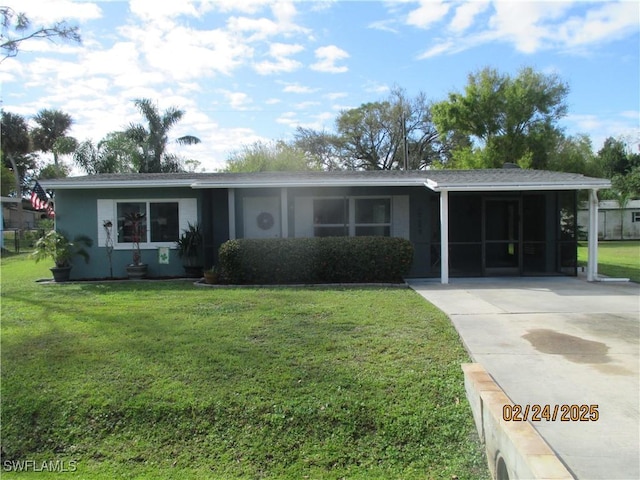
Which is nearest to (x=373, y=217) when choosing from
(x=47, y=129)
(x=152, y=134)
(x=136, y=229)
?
(x=136, y=229)

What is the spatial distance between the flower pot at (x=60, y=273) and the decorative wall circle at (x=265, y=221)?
4974 mm

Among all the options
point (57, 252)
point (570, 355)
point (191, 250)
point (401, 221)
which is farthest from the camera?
point (401, 221)

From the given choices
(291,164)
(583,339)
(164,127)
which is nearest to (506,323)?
(583,339)

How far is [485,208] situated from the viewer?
12.1m

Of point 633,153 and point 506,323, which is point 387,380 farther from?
point 633,153

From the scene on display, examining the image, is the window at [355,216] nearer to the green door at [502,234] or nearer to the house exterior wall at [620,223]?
the green door at [502,234]

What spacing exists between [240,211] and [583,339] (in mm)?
9061

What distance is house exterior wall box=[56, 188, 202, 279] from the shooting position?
1180 centimetres

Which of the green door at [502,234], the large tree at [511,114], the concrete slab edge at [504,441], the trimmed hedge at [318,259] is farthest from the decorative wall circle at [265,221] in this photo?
the large tree at [511,114]

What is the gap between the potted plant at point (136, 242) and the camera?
11.4 meters

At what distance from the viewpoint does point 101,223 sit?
1184 centimetres

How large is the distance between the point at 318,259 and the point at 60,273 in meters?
6.48
